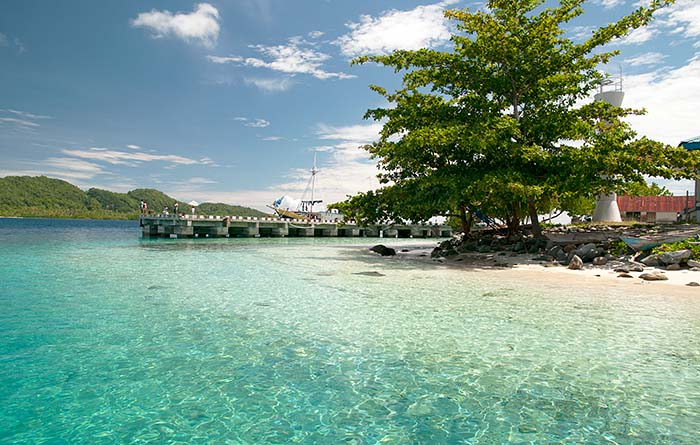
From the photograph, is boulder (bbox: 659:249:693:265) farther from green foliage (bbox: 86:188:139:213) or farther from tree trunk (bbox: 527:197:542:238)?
green foliage (bbox: 86:188:139:213)

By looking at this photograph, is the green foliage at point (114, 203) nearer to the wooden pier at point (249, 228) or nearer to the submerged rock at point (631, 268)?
the wooden pier at point (249, 228)

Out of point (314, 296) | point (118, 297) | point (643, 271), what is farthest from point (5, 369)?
point (643, 271)

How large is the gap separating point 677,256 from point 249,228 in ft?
127

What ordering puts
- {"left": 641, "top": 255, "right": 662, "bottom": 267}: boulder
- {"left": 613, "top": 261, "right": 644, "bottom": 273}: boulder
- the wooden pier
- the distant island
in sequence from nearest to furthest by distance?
{"left": 613, "top": 261, "right": 644, "bottom": 273}: boulder
{"left": 641, "top": 255, "right": 662, "bottom": 267}: boulder
the wooden pier
the distant island

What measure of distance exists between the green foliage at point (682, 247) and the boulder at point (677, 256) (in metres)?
0.44

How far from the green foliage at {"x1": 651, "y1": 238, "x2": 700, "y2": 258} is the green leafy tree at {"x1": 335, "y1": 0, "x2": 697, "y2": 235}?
3.27 metres

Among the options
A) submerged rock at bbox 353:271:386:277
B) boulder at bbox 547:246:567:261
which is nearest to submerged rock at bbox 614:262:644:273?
boulder at bbox 547:246:567:261

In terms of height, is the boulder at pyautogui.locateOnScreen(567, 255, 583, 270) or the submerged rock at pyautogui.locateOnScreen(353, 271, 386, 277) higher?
the boulder at pyautogui.locateOnScreen(567, 255, 583, 270)

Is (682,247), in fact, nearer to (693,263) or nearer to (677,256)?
(677,256)

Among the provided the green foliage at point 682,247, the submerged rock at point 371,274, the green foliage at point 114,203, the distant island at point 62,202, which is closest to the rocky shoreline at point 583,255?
the green foliage at point 682,247

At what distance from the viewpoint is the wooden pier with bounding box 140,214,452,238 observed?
41.4 meters

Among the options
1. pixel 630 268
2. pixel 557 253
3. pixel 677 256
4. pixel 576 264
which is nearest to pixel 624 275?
pixel 630 268

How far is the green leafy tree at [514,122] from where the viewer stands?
16969 millimetres

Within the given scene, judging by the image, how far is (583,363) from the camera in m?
5.36
